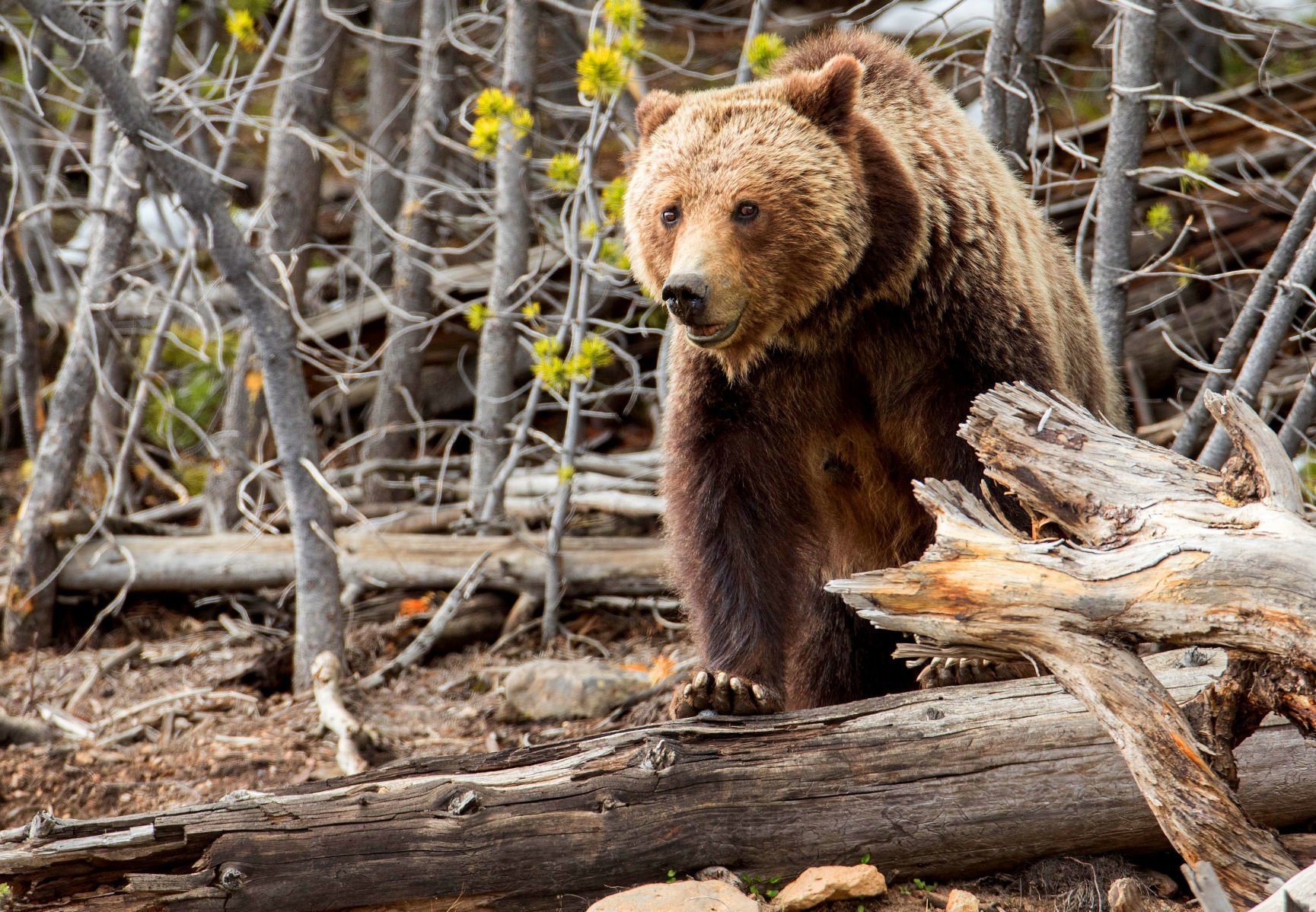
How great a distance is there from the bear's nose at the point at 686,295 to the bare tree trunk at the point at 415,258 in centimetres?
345

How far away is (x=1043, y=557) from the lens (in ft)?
7.91

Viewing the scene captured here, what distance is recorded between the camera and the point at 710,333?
10.5 ft

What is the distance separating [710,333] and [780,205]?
436 millimetres

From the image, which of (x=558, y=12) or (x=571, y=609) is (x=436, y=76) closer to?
(x=558, y=12)

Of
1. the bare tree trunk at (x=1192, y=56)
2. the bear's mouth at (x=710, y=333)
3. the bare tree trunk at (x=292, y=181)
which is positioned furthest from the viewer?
Answer: the bare tree trunk at (x=1192, y=56)

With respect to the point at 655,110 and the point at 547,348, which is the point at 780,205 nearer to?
the point at 655,110

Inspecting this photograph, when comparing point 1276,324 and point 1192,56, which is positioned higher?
point 1192,56

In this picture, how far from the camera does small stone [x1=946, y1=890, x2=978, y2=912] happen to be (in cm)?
280

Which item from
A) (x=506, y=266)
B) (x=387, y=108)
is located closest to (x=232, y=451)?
(x=506, y=266)

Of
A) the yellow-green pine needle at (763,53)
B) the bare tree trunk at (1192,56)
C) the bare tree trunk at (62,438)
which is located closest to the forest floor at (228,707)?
the bare tree trunk at (62,438)

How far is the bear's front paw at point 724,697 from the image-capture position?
10.5 ft

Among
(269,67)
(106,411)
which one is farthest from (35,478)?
(269,67)

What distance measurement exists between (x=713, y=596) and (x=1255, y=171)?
5.17 metres

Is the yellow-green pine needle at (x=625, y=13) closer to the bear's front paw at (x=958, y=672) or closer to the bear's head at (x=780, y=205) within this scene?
the bear's head at (x=780, y=205)
